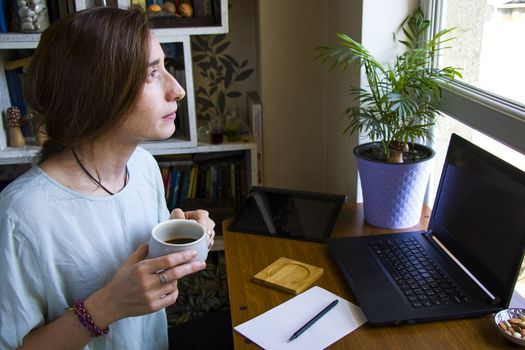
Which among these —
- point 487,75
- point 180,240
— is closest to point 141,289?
point 180,240

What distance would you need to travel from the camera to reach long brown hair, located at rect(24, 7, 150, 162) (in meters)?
1.00

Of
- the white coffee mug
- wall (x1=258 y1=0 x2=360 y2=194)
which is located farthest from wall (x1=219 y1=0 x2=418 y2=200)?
the white coffee mug

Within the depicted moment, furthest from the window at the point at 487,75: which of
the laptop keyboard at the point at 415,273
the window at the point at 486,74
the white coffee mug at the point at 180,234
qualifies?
the white coffee mug at the point at 180,234

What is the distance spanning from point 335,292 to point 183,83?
3.71ft

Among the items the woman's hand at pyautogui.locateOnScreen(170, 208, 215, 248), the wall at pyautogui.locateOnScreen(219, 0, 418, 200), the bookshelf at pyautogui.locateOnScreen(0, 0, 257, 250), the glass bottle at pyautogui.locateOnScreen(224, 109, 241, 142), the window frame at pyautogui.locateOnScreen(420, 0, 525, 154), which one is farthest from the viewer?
the glass bottle at pyautogui.locateOnScreen(224, 109, 241, 142)

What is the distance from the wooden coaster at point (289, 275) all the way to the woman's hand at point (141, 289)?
251mm

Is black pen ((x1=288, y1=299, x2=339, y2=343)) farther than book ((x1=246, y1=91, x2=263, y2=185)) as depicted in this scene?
No

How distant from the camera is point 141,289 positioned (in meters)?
0.93

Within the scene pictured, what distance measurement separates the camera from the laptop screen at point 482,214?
0.97 meters

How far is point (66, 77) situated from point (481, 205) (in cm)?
88

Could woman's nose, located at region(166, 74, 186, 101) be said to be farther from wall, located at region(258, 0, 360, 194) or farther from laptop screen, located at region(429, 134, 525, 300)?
wall, located at region(258, 0, 360, 194)

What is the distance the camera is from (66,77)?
1003mm

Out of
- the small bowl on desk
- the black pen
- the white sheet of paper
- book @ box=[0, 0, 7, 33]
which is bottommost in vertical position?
the white sheet of paper

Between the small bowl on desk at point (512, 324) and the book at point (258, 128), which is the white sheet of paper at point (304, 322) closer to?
the small bowl on desk at point (512, 324)
